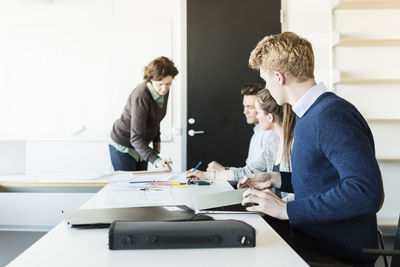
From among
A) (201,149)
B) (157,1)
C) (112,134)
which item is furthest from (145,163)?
(157,1)

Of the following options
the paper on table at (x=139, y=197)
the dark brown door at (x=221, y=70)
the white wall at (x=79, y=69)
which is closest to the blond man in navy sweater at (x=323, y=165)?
the paper on table at (x=139, y=197)

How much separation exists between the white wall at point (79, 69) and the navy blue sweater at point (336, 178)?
2666 millimetres

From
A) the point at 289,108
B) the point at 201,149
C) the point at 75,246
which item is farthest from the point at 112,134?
the point at 75,246

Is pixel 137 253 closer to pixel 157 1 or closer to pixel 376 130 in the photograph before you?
pixel 376 130

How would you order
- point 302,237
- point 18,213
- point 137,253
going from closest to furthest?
point 137,253
point 302,237
point 18,213

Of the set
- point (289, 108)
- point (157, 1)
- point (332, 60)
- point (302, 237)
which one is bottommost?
point (302, 237)

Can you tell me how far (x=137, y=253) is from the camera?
0.82 m

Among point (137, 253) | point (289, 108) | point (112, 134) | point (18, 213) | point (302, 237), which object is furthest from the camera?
point (18, 213)

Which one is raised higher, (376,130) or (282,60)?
(282,60)

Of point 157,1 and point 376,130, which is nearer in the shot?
point 376,130

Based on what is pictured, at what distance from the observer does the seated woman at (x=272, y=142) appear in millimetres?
1908

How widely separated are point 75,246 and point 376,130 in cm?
315

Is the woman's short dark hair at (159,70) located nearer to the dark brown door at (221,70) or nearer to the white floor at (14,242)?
the dark brown door at (221,70)

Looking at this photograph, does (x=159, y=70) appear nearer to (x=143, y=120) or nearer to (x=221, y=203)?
(x=143, y=120)
